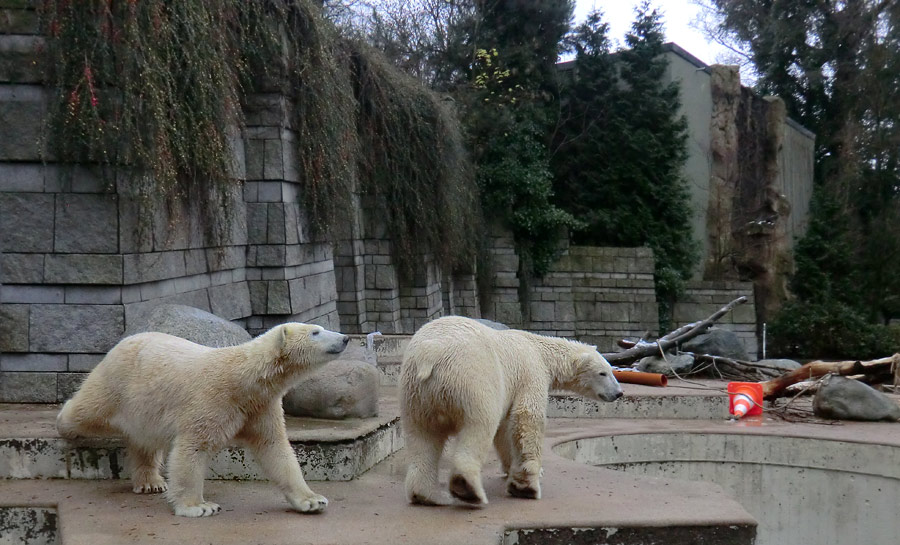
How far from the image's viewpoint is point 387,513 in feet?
13.0

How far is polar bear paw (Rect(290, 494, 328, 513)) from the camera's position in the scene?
3.86 metres

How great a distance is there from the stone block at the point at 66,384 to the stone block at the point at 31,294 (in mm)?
A: 469

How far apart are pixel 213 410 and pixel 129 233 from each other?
2341 millimetres

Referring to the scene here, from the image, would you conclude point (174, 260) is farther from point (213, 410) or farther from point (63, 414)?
point (213, 410)

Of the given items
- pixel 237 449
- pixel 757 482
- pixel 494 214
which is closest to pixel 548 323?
pixel 494 214

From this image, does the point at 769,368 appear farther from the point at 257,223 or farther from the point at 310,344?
the point at 310,344

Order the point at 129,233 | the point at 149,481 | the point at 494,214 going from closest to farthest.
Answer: the point at 149,481
the point at 129,233
the point at 494,214

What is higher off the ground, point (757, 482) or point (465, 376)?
point (465, 376)

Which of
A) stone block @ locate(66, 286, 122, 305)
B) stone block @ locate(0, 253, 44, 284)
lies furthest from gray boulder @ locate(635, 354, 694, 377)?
stone block @ locate(0, 253, 44, 284)

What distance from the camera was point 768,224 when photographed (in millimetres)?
21547

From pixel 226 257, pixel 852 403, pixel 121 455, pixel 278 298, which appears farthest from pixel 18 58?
pixel 852 403

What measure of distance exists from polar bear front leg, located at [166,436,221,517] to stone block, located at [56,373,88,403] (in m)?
2.23

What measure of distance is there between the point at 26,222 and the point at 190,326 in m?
A: 1.26

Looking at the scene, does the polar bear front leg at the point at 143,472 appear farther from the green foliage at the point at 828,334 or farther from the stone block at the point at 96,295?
the green foliage at the point at 828,334
